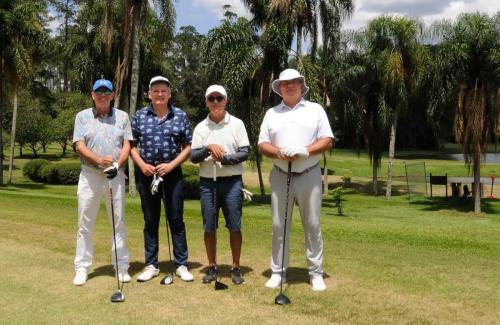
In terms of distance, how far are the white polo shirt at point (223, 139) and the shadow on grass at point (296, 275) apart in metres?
1.22

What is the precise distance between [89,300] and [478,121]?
708 inches

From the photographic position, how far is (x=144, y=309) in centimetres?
488

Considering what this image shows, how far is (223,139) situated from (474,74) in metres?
17.2

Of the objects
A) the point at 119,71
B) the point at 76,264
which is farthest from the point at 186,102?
the point at 76,264

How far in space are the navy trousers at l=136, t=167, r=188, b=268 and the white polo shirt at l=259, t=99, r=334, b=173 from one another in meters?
1.10

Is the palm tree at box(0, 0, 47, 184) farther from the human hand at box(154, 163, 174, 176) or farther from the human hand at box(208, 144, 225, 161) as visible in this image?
the human hand at box(208, 144, 225, 161)

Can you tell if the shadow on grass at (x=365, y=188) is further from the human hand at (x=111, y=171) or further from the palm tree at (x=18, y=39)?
the human hand at (x=111, y=171)

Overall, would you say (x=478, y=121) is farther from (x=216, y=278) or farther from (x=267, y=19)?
(x=216, y=278)

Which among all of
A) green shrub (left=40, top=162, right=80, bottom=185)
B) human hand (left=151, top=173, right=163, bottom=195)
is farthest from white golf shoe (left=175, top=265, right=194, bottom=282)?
green shrub (left=40, top=162, right=80, bottom=185)

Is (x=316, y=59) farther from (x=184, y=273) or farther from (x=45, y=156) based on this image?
(x=45, y=156)

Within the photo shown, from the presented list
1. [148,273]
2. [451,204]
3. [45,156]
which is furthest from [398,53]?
[45,156]

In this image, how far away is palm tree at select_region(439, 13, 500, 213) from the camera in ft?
64.4

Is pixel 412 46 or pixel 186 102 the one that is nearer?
pixel 412 46

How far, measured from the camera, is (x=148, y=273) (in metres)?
5.89
